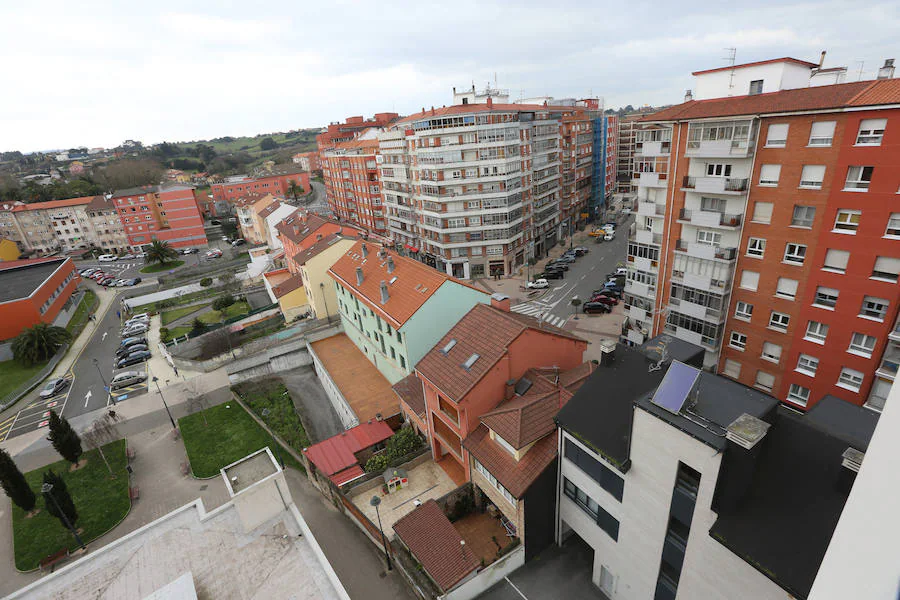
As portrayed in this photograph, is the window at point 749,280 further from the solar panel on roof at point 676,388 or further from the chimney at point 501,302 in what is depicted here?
the solar panel on roof at point 676,388

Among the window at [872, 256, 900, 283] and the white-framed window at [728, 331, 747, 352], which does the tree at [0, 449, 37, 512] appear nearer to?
the white-framed window at [728, 331, 747, 352]

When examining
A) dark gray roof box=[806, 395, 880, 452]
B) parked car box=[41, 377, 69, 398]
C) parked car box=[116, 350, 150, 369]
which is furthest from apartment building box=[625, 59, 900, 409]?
parked car box=[41, 377, 69, 398]

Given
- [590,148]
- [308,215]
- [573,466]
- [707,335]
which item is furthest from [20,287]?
Result: [590,148]

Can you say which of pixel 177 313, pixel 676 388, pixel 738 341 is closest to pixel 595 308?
pixel 738 341

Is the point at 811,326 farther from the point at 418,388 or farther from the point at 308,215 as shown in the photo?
the point at 308,215

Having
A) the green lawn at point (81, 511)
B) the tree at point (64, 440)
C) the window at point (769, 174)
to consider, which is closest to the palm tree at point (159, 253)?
the green lawn at point (81, 511)

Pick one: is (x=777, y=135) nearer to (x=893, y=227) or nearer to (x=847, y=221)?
(x=847, y=221)
